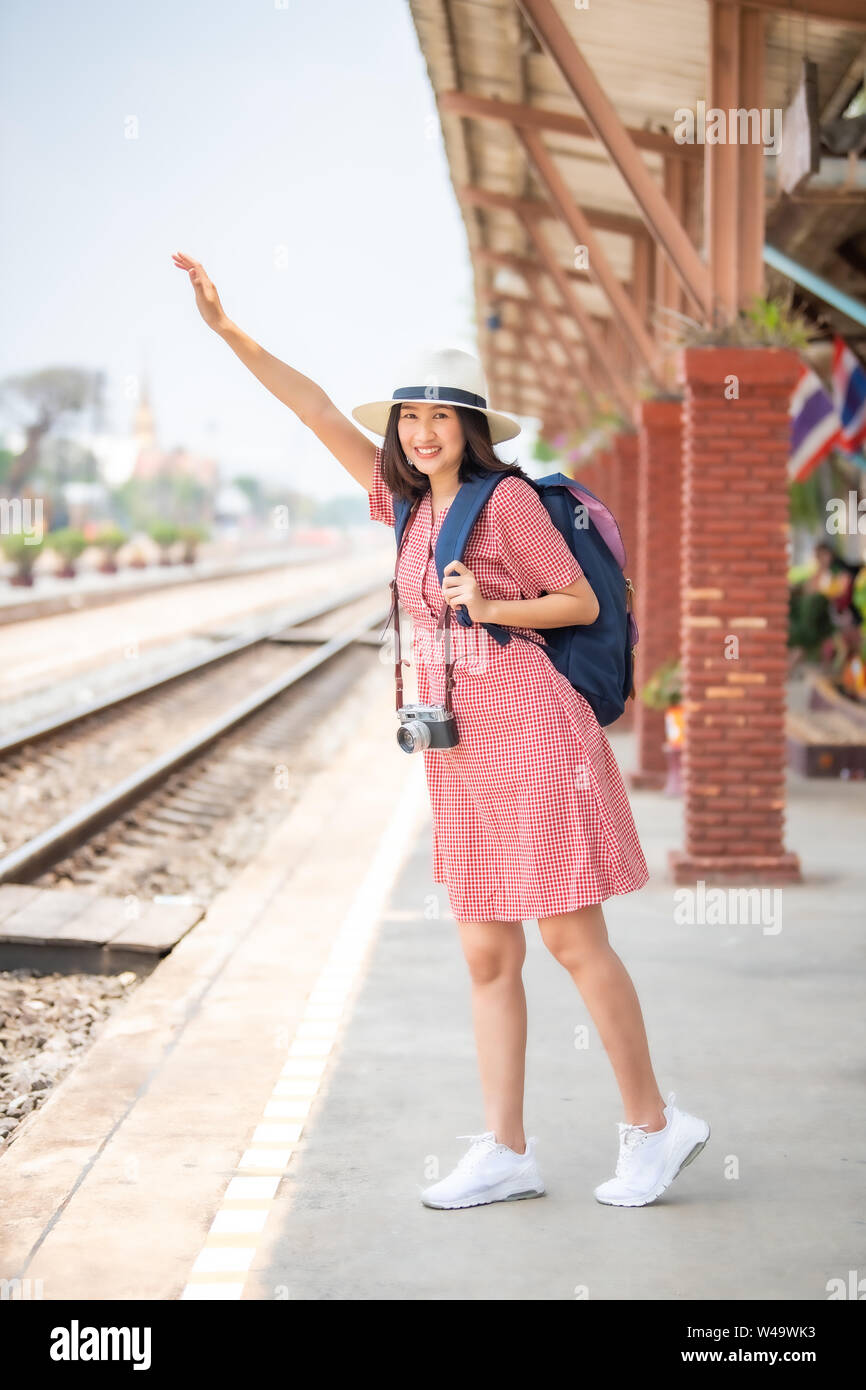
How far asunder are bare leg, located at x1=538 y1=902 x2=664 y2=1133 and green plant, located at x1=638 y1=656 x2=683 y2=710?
6583 mm

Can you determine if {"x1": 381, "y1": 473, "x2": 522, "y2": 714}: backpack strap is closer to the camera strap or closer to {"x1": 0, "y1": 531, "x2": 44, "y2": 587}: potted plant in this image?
the camera strap

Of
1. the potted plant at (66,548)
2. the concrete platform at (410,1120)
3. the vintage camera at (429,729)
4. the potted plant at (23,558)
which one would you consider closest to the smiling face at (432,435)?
the vintage camera at (429,729)

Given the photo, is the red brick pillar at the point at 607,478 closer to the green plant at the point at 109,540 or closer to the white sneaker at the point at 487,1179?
the white sneaker at the point at 487,1179

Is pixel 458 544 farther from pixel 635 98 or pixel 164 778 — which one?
pixel 635 98

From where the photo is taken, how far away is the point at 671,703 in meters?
10.3

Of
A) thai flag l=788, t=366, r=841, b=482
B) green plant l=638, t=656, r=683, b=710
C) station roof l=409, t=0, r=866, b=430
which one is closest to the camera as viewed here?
station roof l=409, t=0, r=866, b=430

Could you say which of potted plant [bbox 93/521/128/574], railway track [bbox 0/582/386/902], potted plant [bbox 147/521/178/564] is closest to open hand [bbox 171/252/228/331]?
railway track [bbox 0/582/386/902]

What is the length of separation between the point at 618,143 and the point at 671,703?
387cm

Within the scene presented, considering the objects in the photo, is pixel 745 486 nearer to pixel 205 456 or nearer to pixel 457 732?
pixel 457 732

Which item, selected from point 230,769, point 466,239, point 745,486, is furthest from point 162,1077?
point 466,239

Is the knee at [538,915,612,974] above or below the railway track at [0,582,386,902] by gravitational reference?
above

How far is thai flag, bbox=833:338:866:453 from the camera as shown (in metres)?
12.1
